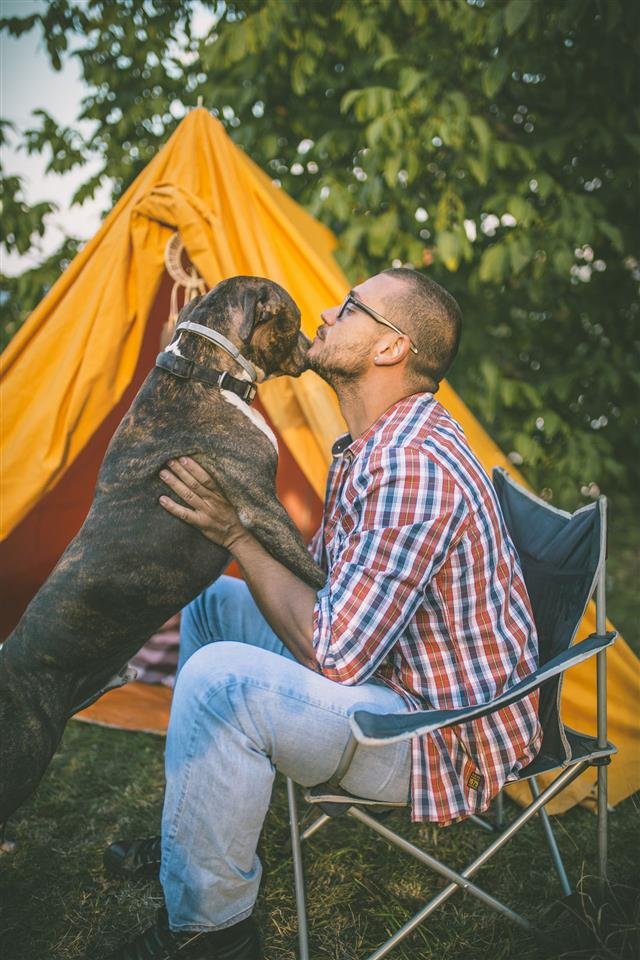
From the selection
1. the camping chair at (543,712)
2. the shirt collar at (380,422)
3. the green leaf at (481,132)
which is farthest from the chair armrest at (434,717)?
the green leaf at (481,132)

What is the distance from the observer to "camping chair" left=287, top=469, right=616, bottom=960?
1455mm

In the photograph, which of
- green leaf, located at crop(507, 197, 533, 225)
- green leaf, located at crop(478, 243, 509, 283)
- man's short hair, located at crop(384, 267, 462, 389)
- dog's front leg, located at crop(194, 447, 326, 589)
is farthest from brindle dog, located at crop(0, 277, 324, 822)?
green leaf, located at crop(507, 197, 533, 225)

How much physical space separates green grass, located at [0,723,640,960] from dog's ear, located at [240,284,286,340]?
1.57 meters

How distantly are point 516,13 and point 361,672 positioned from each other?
8.40ft

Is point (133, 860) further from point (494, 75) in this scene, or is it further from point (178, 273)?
point (494, 75)

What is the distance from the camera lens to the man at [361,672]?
1510mm

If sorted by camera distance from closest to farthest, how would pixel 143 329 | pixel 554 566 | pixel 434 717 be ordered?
pixel 434 717, pixel 554 566, pixel 143 329

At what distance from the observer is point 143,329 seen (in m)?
2.74

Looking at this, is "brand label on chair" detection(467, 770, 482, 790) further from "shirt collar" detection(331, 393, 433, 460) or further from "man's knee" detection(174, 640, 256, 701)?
"shirt collar" detection(331, 393, 433, 460)

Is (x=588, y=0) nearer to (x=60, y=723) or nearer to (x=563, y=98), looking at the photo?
(x=563, y=98)

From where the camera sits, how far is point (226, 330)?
2.10 meters

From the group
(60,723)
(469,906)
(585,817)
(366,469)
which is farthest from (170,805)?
(585,817)

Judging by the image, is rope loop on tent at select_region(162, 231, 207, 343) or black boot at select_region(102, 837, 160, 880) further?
rope loop on tent at select_region(162, 231, 207, 343)

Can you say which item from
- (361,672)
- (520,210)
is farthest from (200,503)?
(520,210)
